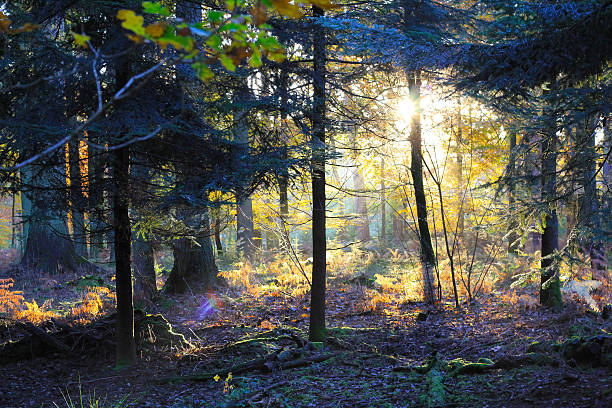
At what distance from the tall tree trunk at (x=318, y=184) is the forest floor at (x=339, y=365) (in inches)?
20.4

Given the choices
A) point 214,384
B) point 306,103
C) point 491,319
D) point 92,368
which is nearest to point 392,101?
point 306,103

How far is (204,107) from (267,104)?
1.02m

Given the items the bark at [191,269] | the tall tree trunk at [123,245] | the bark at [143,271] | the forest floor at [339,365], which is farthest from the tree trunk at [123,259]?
the bark at [191,269]

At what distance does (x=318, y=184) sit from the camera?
7.34m

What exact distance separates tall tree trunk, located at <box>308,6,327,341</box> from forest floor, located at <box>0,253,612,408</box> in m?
0.52

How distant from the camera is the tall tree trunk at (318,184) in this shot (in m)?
6.78

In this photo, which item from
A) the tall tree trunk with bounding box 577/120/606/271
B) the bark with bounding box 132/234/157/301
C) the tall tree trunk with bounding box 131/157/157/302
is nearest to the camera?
the tall tree trunk with bounding box 577/120/606/271

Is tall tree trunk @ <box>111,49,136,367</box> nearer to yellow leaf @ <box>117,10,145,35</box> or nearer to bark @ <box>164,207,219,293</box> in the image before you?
yellow leaf @ <box>117,10,145,35</box>

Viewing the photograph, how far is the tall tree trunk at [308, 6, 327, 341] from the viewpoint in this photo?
267 inches

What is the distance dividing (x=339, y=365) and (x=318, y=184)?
9.52ft

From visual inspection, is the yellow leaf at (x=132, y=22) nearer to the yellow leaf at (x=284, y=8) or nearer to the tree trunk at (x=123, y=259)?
the yellow leaf at (x=284, y=8)

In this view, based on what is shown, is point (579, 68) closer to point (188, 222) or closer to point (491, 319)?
point (491, 319)

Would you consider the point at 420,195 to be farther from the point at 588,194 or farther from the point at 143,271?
the point at 143,271

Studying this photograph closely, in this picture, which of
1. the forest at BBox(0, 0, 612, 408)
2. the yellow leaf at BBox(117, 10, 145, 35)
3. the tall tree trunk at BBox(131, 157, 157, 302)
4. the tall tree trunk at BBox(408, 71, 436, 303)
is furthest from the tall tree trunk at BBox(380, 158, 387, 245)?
the yellow leaf at BBox(117, 10, 145, 35)
